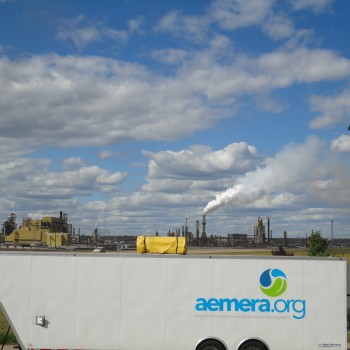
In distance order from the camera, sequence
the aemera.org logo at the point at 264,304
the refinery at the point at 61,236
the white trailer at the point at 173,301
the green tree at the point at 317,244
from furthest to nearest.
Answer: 1. the refinery at the point at 61,236
2. the green tree at the point at 317,244
3. the aemera.org logo at the point at 264,304
4. the white trailer at the point at 173,301

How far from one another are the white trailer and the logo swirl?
0.03 meters

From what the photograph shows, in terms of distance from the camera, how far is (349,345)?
18812 millimetres

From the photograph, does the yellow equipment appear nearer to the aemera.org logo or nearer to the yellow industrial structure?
the aemera.org logo

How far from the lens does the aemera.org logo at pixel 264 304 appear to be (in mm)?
14789

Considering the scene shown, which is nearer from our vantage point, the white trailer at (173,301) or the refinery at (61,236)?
the white trailer at (173,301)

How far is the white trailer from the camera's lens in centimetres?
1468

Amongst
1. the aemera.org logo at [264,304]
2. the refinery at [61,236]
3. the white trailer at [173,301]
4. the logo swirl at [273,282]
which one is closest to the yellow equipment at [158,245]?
the white trailer at [173,301]

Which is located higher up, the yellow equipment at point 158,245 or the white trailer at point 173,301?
the yellow equipment at point 158,245

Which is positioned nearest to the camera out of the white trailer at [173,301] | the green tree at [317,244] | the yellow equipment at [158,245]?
the white trailer at [173,301]

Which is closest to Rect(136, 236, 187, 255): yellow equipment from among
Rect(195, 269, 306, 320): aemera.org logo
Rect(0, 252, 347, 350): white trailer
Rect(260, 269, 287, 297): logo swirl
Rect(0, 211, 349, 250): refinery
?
Rect(0, 252, 347, 350): white trailer

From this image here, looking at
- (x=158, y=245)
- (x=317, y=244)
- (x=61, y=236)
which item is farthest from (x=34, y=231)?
(x=158, y=245)

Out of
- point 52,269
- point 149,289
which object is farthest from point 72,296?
point 149,289

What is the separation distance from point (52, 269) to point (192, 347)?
15.6ft

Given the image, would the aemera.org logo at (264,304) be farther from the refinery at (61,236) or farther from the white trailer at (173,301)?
the refinery at (61,236)
